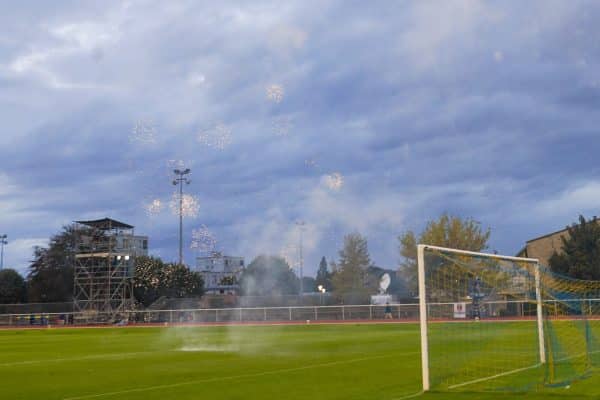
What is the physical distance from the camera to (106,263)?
65875 mm

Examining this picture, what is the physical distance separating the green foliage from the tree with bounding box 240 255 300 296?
77.1 ft

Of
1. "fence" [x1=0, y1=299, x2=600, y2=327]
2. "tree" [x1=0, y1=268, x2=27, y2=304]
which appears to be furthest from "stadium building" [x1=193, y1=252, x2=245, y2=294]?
"fence" [x1=0, y1=299, x2=600, y2=327]

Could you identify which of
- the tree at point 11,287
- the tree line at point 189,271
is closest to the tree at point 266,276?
the tree line at point 189,271

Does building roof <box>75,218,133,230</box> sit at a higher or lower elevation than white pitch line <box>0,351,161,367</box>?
higher

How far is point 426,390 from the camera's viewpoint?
37.9ft

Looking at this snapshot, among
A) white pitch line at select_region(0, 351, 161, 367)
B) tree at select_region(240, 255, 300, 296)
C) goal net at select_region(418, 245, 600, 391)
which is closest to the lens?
goal net at select_region(418, 245, 600, 391)

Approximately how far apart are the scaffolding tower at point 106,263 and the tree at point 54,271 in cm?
1854

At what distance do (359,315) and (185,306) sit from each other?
20726 millimetres

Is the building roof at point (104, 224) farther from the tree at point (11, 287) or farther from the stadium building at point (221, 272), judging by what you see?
the stadium building at point (221, 272)

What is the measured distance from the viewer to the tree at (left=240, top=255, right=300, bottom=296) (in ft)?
374

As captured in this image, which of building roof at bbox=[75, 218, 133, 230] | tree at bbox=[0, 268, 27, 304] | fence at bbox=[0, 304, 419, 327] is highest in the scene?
building roof at bbox=[75, 218, 133, 230]

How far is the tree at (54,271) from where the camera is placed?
83.4 metres

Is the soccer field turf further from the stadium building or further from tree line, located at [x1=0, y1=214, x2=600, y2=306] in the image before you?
the stadium building

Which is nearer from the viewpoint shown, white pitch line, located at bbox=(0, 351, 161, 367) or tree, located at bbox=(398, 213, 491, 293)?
white pitch line, located at bbox=(0, 351, 161, 367)
